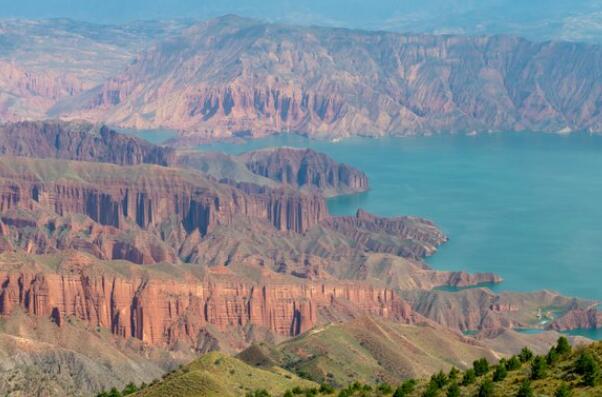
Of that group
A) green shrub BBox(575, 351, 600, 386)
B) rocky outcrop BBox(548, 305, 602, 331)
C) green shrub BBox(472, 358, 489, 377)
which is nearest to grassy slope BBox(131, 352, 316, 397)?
green shrub BBox(472, 358, 489, 377)

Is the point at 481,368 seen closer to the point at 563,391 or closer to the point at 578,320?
the point at 563,391

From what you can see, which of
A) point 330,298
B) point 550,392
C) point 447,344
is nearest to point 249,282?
point 330,298

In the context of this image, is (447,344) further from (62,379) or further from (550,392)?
(550,392)

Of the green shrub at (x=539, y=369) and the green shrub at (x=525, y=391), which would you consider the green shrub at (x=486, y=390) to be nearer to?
the green shrub at (x=525, y=391)

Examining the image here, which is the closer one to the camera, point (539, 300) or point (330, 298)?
point (330, 298)

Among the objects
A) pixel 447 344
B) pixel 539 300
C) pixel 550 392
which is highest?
pixel 550 392

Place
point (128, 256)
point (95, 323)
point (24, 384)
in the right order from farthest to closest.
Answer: point (128, 256) → point (95, 323) → point (24, 384)

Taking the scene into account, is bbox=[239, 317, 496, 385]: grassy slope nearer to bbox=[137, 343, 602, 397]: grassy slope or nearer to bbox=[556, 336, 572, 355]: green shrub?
bbox=[137, 343, 602, 397]: grassy slope
